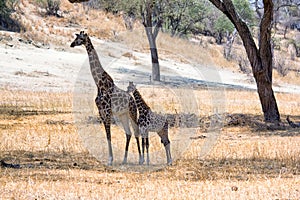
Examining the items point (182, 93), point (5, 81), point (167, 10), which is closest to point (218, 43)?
point (167, 10)

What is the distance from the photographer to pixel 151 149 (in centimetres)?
1216

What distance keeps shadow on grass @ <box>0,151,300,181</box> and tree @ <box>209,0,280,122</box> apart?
5.75 m

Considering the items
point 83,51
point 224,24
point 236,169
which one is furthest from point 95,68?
point 224,24

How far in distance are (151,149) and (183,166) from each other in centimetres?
166

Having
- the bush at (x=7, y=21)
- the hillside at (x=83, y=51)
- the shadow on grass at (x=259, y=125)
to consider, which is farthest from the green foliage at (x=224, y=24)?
the shadow on grass at (x=259, y=125)

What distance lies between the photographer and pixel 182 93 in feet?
61.3

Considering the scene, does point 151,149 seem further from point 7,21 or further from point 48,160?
point 7,21

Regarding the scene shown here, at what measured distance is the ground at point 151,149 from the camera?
8375 millimetres

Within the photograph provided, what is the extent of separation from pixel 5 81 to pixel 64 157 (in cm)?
1375

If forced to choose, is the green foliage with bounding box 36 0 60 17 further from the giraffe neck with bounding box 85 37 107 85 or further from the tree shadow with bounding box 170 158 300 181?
the tree shadow with bounding box 170 158 300 181

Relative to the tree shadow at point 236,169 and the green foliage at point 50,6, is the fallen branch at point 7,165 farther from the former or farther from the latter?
the green foliage at point 50,6

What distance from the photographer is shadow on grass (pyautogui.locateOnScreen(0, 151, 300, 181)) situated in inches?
377

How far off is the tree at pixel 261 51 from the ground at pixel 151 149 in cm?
58

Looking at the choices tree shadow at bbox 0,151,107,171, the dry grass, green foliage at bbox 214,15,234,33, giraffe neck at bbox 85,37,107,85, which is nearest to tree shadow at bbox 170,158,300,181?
the dry grass
